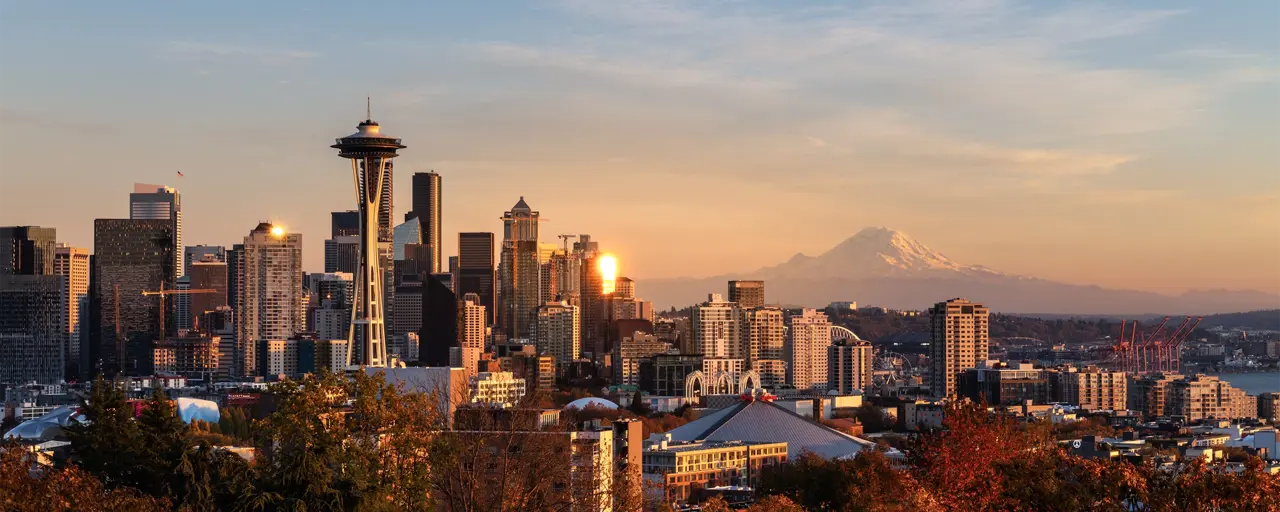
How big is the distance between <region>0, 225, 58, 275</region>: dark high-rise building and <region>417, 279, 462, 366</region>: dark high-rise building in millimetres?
34299

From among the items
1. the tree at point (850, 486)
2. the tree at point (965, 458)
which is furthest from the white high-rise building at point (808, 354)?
the tree at point (965, 458)

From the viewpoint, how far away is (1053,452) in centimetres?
2419

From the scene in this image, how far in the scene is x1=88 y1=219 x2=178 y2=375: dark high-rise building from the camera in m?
176

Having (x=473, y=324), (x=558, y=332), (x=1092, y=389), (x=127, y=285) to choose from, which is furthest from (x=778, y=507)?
(x=127, y=285)

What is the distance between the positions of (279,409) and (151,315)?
532ft

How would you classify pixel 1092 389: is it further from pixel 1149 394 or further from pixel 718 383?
pixel 718 383

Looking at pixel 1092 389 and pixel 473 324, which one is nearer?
pixel 1092 389

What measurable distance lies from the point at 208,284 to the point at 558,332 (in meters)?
36.6

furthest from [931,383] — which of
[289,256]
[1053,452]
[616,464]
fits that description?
[1053,452]

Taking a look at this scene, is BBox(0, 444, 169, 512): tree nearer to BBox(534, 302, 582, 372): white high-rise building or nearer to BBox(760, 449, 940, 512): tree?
BBox(760, 449, 940, 512): tree

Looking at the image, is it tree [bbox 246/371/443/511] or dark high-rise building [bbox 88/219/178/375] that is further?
dark high-rise building [bbox 88/219/178/375]

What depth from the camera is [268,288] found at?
599ft

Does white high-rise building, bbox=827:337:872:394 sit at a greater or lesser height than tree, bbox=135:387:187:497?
lesser

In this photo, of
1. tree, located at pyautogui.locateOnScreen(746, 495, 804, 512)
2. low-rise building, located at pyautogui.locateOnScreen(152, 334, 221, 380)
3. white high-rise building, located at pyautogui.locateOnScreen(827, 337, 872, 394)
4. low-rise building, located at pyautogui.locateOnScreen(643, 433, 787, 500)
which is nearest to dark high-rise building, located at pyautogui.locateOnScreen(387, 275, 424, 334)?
low-rise building, located at pyautogui.locateOnScreen(152, 334, 221, 380)
